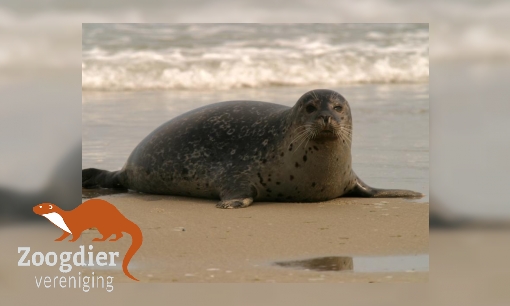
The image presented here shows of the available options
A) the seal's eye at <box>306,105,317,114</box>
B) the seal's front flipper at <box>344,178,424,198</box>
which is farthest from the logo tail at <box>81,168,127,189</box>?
the seal's front flipper at <box>344,178,424,198</box>

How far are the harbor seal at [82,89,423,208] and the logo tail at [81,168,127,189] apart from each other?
0.56ft

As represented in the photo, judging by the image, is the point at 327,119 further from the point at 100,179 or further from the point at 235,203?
the point at 100,179

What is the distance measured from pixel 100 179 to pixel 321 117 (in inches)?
92.5

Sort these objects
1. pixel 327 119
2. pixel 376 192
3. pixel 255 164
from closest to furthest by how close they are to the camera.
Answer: pixel 327 119 < pixel 255 164 < pixel 376 192

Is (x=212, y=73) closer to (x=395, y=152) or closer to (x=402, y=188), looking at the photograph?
(x=395, y=152)

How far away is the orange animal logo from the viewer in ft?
14.4

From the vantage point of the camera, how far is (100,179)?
7625 millimetres

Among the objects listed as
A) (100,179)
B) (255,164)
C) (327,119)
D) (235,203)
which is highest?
(327,119)

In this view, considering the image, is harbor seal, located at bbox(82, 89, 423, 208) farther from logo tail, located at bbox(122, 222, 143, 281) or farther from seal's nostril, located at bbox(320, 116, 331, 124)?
logo tail, located at bbox(122, 222, 143, 281)

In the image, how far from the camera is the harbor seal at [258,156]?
21.6 ft

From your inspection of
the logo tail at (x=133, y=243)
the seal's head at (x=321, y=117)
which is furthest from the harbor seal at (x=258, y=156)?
the logo tail at (x=133, y=243)

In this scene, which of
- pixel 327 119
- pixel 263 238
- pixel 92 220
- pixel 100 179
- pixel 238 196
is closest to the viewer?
pixel 92 220

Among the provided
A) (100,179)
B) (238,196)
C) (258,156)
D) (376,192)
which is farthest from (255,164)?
(100,179)

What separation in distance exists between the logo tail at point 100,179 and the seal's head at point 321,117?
73.0 inches
